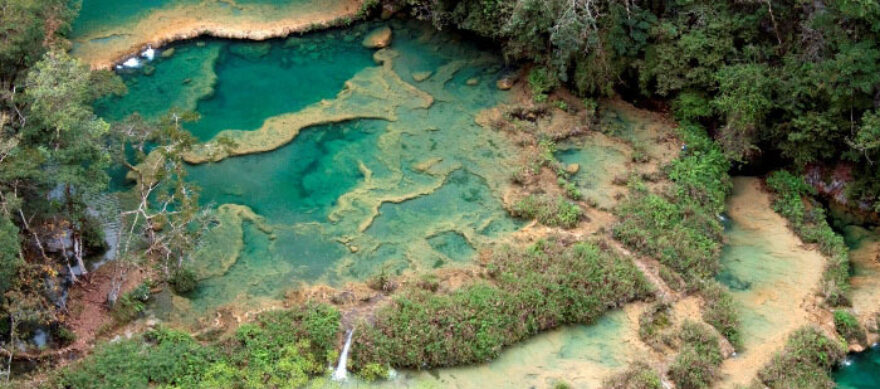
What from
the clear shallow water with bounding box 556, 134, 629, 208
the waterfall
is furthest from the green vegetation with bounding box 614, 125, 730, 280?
the waterfall

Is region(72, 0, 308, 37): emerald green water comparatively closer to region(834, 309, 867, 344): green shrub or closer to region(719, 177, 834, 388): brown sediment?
region(719, 177, 834, 388): brown sediment

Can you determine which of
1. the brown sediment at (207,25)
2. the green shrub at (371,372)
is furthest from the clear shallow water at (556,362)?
the brown sediment at (207,25)

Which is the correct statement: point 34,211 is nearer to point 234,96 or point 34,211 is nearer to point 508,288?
point 234,96

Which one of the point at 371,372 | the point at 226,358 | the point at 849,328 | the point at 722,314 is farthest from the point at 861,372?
the point at 226,358

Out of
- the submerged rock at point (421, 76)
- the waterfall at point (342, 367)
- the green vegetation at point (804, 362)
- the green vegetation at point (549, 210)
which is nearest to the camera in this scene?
the waterfall at point (342, 367)

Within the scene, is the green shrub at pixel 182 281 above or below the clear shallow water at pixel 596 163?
below

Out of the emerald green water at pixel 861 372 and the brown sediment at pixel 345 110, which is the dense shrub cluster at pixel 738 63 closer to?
the brown sediment at pixel 345 110
